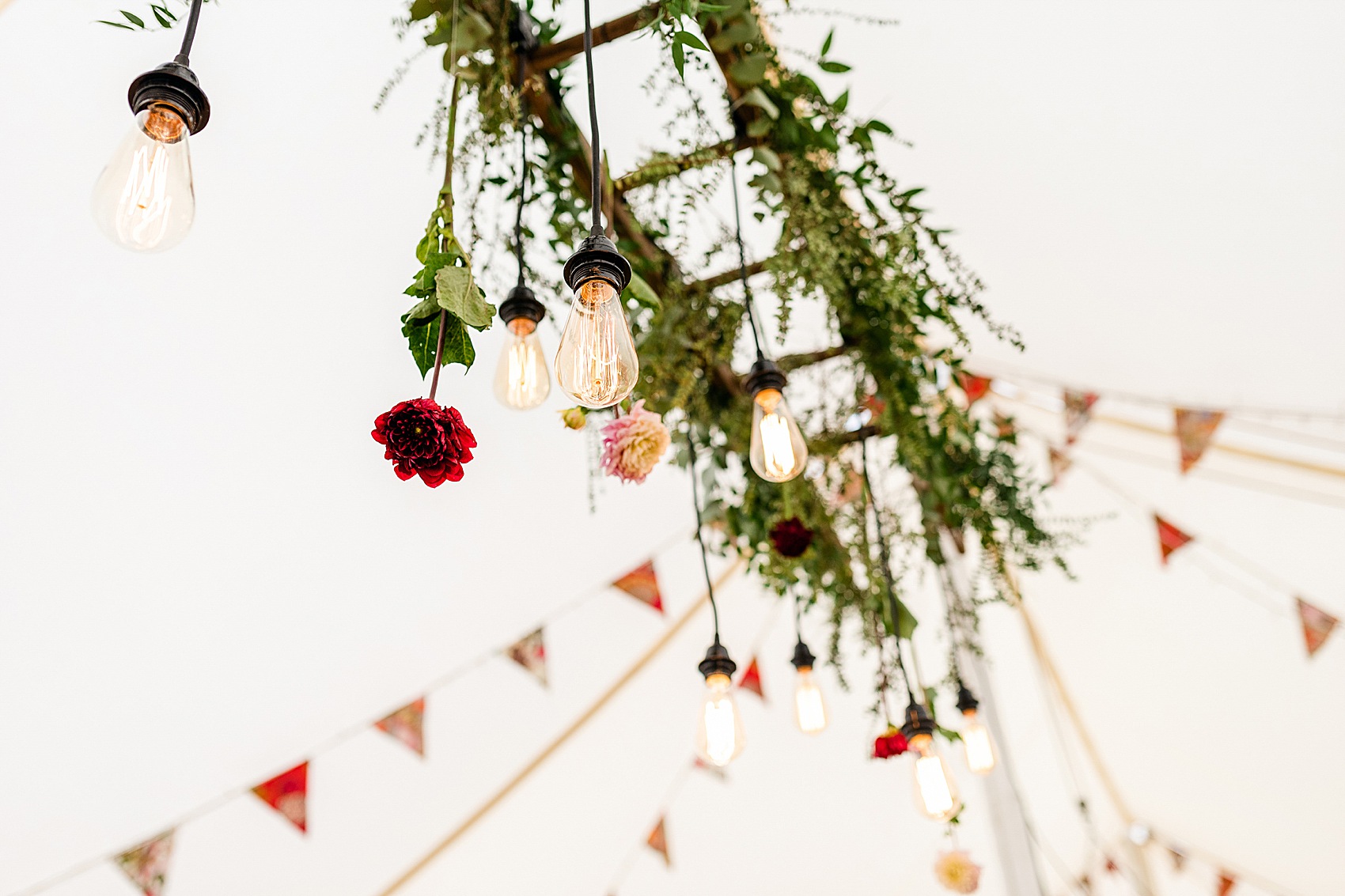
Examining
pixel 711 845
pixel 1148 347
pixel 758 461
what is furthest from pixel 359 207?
pixel 711 845

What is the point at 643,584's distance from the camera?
8.54 ft

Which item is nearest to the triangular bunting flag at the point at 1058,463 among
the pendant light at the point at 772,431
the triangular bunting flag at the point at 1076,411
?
the triangular bunting flag at the point at 1076,411

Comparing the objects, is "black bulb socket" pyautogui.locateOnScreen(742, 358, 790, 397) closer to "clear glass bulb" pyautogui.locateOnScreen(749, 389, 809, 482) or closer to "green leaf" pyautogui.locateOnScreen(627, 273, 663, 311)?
"clear glass bulb" pyautogui.locateOnScreen(749, 389, 809, 482)

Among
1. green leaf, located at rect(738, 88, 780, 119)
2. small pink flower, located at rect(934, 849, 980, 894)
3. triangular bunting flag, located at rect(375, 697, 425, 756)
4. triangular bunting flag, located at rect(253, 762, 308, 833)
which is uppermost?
green leaf, located at rect(738, 88, 780, 119)

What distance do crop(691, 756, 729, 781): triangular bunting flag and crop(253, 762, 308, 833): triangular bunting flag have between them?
1.26 metres

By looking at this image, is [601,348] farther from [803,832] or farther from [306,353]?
[803,832]

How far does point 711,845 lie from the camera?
298 centimetres

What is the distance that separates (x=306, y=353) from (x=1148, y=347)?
79.0 inches

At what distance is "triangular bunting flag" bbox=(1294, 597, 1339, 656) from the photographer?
2.63m

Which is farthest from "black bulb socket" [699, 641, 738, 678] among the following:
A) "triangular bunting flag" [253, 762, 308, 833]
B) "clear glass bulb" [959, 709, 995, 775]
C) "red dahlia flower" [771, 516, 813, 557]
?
"triangular bunting flag" [253, 762, 308, 833]

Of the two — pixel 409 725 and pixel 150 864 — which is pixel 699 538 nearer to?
pixel 409 725

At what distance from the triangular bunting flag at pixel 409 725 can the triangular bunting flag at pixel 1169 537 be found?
7.83ft

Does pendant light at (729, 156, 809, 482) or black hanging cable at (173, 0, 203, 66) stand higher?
black hanging cable at (173, 0, 203, 66)

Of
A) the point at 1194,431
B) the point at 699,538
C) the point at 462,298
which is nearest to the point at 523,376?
the point at 462,298
